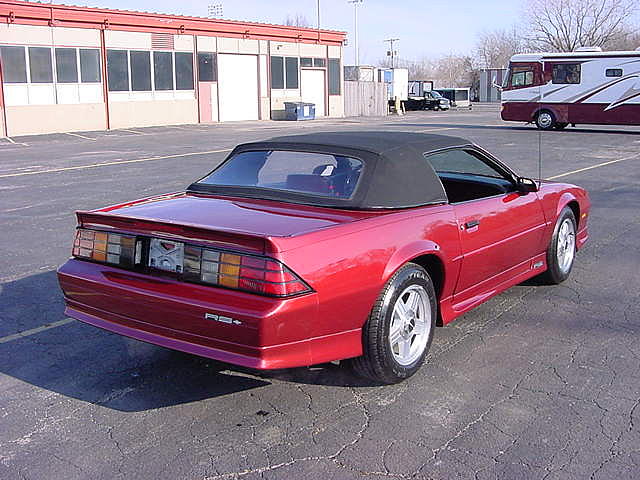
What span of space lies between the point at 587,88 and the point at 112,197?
23624mm

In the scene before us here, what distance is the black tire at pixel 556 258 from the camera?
5996mm

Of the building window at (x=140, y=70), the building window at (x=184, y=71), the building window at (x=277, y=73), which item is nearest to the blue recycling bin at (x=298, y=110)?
the building window at (x=277, y=73)

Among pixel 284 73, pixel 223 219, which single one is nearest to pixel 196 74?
pixel 284 73

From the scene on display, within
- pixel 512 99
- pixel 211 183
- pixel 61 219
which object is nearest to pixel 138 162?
pixel 61 219

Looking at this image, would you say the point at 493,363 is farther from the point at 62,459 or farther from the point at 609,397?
the point at 62,459

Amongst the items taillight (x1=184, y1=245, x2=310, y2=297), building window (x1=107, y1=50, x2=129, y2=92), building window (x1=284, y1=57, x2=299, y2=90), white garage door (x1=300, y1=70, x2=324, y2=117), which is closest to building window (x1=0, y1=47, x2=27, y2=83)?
building window (x1=107, y1=50, x2=129, y2=92)

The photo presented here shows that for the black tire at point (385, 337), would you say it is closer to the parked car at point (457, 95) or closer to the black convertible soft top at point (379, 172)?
the black convertible soft top at point (379, 172)

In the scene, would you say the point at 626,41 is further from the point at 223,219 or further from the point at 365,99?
the point at 223,219

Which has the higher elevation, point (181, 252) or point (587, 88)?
point (587, 88)

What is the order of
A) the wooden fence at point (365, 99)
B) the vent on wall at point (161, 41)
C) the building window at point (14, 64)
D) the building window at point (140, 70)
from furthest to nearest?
1. the wooden fence at point (365, 99)
2. the vent on wall at point (161, 41)
3. the building window at point (140, 70)
4. the building window at point (14, 64)

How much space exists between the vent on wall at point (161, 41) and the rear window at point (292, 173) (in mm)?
31190

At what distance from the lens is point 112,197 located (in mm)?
11523

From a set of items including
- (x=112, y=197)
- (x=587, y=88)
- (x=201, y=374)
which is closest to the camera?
(x=201, y=374)

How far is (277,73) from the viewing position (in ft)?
137
